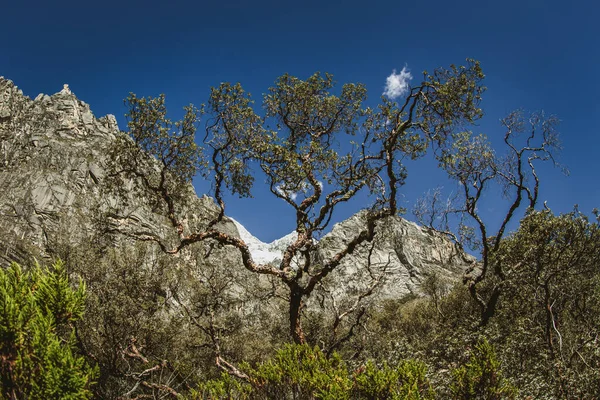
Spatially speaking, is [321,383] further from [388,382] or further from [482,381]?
[482,381]

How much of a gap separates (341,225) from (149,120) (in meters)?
87.5

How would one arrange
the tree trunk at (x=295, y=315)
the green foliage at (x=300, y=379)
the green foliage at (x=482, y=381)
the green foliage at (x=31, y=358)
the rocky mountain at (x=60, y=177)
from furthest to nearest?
the rocky mountain at (x=60, y=177), the tree trunk at (x=295, y=315), the green foliage at (x=482, y=381), the green foliage at (x=300, y=379), the green foliage at (x=31, y=358)

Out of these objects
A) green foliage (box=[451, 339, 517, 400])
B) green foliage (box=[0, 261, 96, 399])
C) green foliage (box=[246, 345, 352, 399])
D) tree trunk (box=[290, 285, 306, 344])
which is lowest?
green foliage (box=[0, 261, 96, 399])

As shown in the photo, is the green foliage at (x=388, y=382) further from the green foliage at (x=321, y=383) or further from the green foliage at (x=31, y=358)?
the green foliage at (x=31, y=358)

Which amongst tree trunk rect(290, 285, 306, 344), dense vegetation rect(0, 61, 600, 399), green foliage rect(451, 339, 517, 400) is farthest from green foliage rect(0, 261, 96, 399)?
tree trunk rect(290, 285, 306, 344)

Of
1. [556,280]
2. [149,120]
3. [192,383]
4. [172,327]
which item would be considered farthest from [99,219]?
[556,280]

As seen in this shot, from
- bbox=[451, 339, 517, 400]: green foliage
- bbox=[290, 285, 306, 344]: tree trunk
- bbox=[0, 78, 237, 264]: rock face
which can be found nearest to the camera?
bbox=[451, 339, 517, 400]: green foliage

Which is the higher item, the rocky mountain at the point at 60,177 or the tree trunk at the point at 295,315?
the rocky mountain at the point at 60,177

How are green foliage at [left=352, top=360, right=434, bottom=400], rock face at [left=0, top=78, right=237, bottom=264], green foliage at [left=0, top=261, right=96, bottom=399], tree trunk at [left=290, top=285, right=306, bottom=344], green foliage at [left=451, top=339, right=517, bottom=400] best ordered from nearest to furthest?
green foliage at [left=0, top=261, right=96, bottom=399] → green foliage at [left=352, top=360, right=434, bottom=400] → green foliage at [left=451, top=339, right=517, bottom=400] → tree trunk at [left=290, top=285, right=306, bottom=344] → rock face at [left=0, top=78, right=237, bottom=264]

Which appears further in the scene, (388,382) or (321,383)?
(321,383)

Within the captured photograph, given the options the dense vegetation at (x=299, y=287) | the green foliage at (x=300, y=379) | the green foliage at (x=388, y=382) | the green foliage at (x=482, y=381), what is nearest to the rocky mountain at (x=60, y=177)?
the dense vegetation at (x=299, y=287)

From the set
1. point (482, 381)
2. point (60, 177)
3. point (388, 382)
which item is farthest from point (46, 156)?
point (482, 381)

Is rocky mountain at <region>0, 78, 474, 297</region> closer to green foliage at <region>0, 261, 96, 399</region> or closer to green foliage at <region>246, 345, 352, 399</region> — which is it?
green foliage at <region>0, 261, 96, 399</region>

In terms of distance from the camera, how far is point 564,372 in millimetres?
10750
